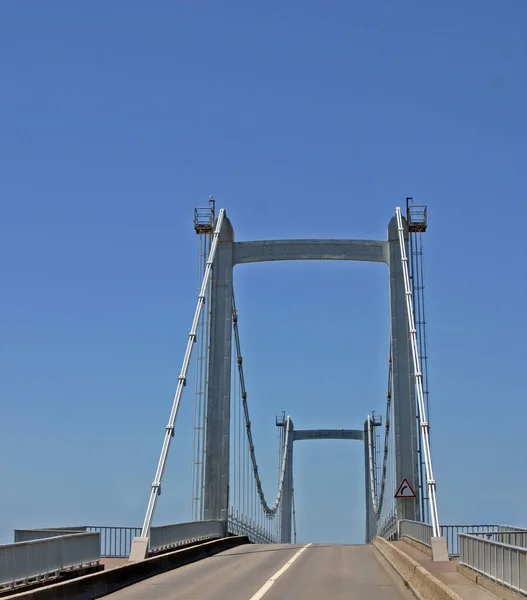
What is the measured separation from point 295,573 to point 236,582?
8.66 feet

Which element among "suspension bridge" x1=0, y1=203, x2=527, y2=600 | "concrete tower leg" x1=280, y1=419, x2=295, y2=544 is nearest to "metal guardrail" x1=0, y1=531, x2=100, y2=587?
"suspension bridge" x1=0, y1=203, x2=527, y2=600

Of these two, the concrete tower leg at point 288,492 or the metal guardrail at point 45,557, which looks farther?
the concrete tower leg at point 288,492

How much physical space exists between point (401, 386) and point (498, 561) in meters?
23.5

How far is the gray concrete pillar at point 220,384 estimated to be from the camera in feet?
125

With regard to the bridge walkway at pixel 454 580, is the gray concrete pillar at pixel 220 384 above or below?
above

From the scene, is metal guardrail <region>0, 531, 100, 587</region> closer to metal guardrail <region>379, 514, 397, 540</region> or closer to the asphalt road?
the asphalt road

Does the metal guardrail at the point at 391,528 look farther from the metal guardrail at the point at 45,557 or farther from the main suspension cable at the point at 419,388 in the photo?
the metal guardrail at the point at 45,557

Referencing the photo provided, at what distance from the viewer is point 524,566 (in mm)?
13398

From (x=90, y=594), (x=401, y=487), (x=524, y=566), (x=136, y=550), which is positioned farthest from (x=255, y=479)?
(x=524, y=566)

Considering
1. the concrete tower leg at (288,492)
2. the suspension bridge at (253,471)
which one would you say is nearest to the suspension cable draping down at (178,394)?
the suspension bridge at (253,471)

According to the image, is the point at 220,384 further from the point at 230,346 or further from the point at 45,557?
the point at 45,557

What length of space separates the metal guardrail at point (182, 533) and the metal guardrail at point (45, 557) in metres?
4.35

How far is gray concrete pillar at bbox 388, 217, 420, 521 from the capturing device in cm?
3756

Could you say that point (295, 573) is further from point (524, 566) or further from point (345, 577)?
point (524, 566)
